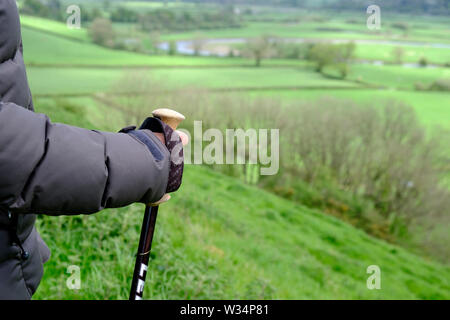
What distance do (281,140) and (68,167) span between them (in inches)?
1328

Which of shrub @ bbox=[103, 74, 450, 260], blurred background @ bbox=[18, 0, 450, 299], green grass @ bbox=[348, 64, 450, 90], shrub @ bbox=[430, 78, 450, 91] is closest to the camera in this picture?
blurred background @ bbox=[18, 0, 450, 299]

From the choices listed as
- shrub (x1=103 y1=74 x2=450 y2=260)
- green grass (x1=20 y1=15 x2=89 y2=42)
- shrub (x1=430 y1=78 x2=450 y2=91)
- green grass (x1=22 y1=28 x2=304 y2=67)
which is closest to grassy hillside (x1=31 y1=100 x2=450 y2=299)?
shrub (x1=103 y1=74 x2=450 y2=260)

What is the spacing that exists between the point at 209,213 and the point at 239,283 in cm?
429

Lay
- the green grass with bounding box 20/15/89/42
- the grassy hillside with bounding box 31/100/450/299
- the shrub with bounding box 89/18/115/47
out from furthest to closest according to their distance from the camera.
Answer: the shrub with bounding box 89/18/115/47
the green grass with bounding box 20/15/89/42
the grassy hillside with bounding box 31/100/450/299

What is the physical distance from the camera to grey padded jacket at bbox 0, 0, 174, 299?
1312 millimetres

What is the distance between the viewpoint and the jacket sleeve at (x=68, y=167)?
130 centimetres

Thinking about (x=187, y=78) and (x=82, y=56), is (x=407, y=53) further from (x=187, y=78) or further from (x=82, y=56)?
(x=82, y=56)

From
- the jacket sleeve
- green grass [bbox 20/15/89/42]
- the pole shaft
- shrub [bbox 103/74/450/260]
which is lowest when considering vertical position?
shrub [bbox 103/74/450/260]

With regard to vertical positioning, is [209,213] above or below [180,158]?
below

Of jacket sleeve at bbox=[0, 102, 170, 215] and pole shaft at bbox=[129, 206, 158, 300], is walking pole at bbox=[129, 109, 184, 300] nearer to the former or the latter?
pole shaft at bbox=[129, 206, 158, 300]

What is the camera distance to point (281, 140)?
114 feet

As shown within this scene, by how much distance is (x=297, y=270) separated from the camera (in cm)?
955
